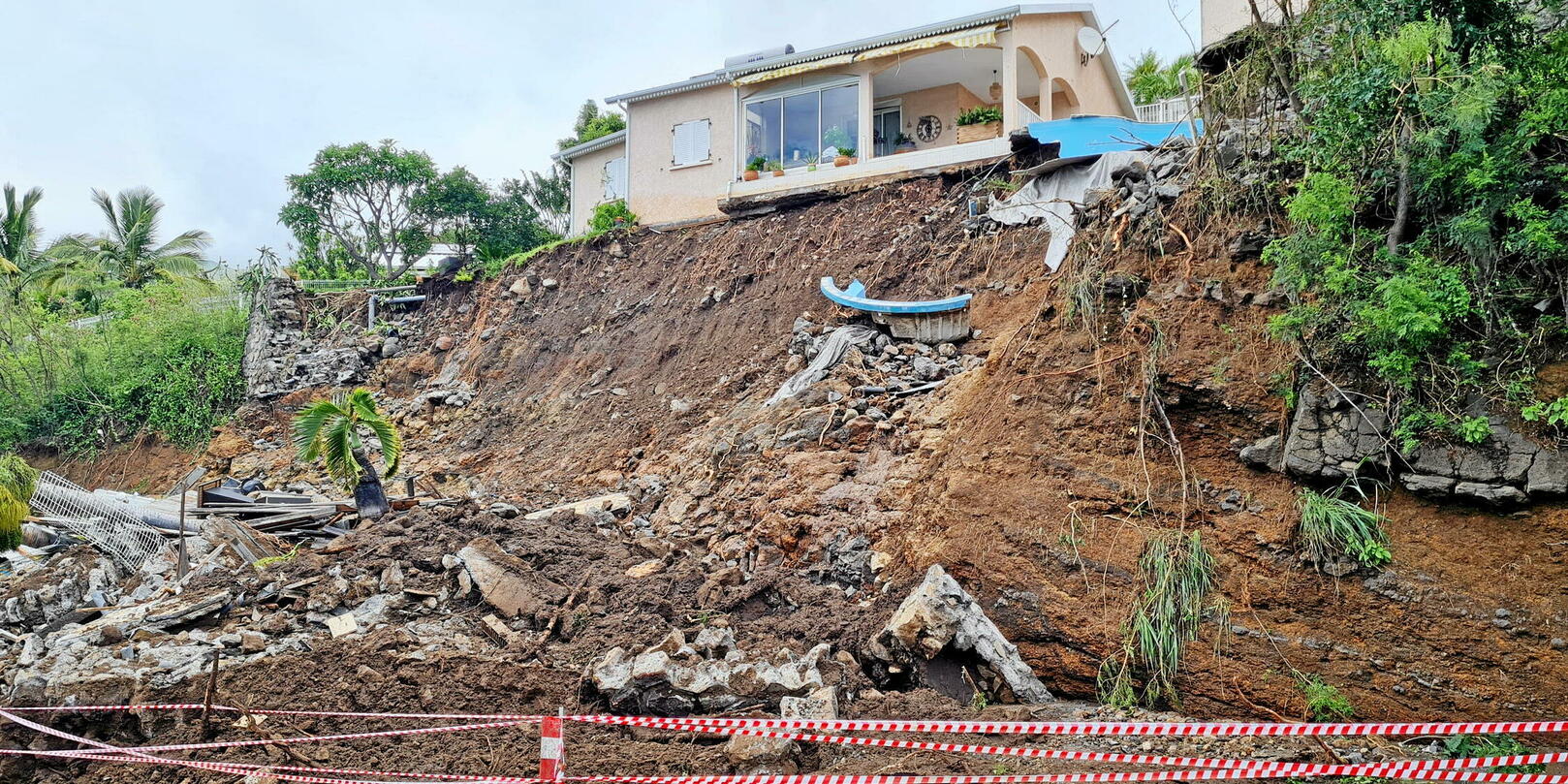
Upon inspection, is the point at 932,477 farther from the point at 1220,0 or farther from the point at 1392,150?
the point at 1220,0

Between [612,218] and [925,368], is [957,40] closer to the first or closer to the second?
[925,368]

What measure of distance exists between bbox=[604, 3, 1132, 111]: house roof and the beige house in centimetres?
2

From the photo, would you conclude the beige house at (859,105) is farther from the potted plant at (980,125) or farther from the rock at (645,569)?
the rock at (645,569)

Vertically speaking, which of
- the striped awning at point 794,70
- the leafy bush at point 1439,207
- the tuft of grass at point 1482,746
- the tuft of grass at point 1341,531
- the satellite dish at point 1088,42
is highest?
the satellite dish at point 1088,42

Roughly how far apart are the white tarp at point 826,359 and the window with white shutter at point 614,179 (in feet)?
35.4

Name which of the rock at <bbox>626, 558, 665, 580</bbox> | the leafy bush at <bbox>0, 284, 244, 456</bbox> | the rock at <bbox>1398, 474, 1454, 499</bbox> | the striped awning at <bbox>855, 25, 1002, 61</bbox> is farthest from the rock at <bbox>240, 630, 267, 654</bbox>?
the leafy bush at <bbox>0, 284, 244, 456</bbox>

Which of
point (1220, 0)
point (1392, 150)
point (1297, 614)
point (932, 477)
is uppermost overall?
point (1220, 0)

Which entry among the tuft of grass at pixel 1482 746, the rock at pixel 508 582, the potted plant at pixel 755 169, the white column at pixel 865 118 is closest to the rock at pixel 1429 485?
the tuft of grass at pixel 1482 746

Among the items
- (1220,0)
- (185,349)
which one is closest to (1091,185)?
(1220,0)

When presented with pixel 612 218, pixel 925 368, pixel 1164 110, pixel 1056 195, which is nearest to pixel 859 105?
pixel 1056 195

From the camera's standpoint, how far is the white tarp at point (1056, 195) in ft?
38.7

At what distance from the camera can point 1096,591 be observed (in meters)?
6.62

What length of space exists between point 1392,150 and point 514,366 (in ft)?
47.7

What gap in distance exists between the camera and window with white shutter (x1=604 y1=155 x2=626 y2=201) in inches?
846
